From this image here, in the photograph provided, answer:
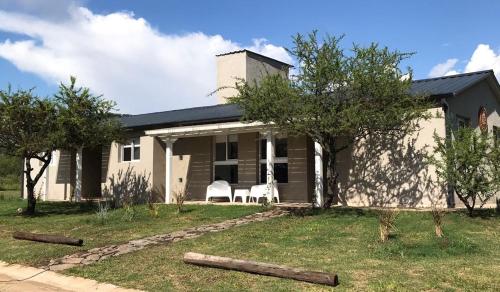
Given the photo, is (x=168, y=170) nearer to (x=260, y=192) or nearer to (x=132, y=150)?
(x=132, y=150)

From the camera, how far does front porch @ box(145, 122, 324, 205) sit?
17522mm

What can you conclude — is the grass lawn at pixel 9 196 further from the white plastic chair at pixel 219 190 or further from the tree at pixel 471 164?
the tree at pixel 471 164

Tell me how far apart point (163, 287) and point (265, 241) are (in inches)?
142

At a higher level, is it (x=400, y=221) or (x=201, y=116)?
(x=201, y=116)

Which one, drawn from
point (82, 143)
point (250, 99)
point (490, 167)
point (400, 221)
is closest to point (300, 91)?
point (250, 99)

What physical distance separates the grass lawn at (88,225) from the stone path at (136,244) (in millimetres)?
414

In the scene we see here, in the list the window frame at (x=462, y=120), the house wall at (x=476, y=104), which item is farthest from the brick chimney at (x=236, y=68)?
the window frame at (x=462, y=120)

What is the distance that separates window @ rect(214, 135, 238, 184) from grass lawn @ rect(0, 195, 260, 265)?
2.82m

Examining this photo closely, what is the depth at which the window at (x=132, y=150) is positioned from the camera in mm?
22047

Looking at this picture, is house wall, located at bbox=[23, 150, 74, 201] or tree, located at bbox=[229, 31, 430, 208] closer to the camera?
tree, located at bbox=[229, 31, 430, 208]

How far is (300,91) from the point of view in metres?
13.9

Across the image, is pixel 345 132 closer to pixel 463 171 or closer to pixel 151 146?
pixel 463 171

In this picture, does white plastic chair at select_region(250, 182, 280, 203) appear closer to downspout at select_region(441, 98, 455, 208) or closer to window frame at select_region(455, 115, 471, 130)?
downspout at select_region(441, 98, 455, 208)

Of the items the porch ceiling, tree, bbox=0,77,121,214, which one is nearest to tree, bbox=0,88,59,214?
tree, bbox=0,77,121,214
